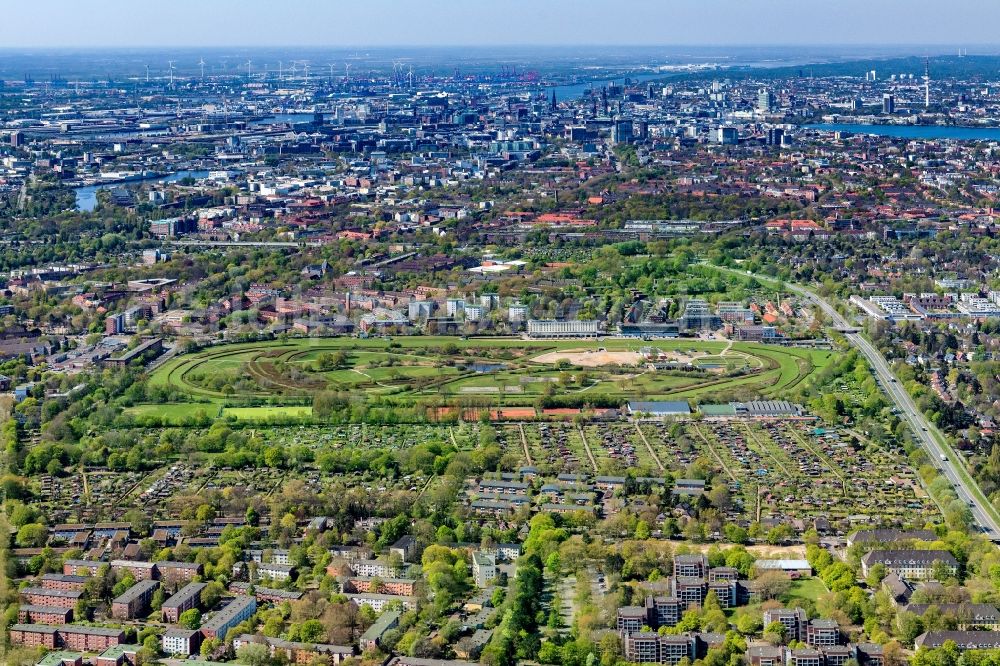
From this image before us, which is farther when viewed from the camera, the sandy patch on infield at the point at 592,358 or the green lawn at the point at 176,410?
the sandy patch on infield at the point at 592,358

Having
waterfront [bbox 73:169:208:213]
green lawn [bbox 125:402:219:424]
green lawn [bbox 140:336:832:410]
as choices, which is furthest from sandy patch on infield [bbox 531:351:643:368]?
waterfront [bbox 73:169:208:213]

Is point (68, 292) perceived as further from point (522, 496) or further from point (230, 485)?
point (522, 496)

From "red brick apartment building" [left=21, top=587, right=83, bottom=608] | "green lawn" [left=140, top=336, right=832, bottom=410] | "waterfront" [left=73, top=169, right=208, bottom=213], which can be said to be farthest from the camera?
"waterfront" [left=73, top=169, right=208, bottom=213]

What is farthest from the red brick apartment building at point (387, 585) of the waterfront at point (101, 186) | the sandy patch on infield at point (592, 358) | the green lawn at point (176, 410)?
the waterfront at point (101, 186)

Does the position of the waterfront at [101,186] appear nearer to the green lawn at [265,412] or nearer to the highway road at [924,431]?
the green lawn at [265,412]

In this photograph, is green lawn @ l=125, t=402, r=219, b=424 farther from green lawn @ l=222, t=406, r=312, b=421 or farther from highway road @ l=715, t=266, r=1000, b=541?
highway road @ l=715, t=266, r=1000, b=541
